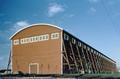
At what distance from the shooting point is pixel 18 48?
179 feet

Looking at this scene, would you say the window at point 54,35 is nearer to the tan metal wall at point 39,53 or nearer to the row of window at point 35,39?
the row of window at point 35,39

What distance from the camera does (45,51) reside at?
50.2 meters

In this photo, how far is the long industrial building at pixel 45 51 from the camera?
48000 mm

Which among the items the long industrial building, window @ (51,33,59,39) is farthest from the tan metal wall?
window @ (51,33,59,39)

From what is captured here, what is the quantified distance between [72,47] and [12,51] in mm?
14401

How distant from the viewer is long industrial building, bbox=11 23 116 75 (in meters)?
48.0

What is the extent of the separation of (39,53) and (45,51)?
5.18 feet

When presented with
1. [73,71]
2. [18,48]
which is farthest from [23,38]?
[73,71]

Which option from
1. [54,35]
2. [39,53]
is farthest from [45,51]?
[54,35]

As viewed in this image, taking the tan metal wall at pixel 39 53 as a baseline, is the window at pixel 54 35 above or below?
above

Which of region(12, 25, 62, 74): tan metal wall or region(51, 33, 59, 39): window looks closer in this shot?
region(12, 25, 62, 74): tan metal wall

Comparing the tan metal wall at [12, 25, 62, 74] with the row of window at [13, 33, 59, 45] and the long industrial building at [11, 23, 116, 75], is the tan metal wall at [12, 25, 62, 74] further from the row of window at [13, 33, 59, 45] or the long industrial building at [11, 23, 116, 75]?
the row of window at [13, 33, 59, 45]

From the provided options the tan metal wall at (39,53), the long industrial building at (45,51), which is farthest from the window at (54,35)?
the tan metal wall at (39,53)

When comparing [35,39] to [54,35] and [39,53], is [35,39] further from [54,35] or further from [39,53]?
[54,35]
